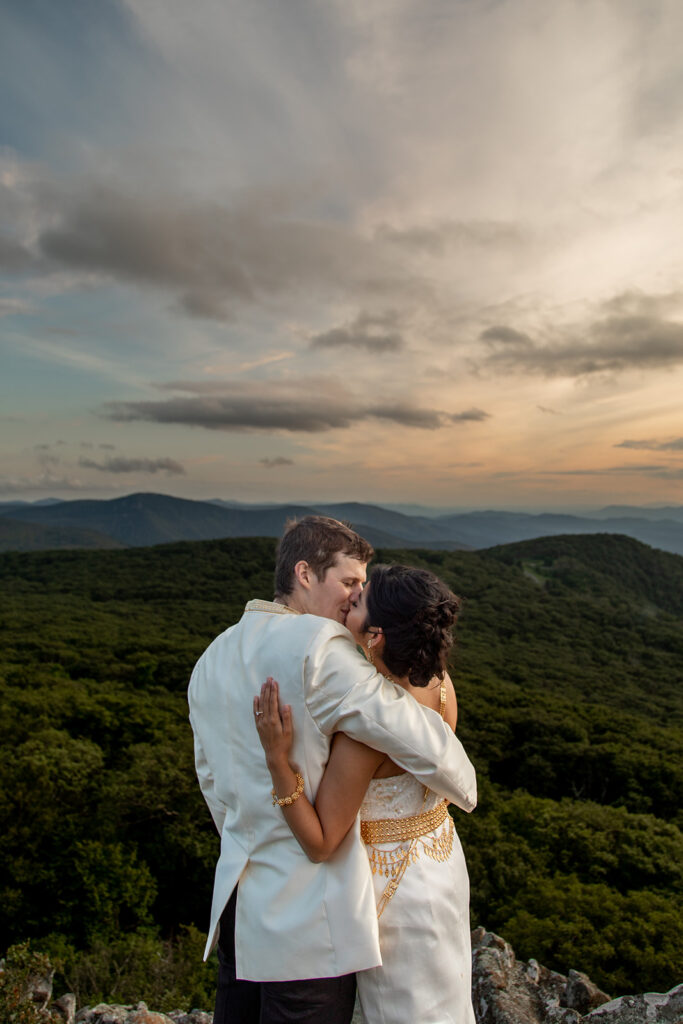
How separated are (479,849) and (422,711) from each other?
1715cm

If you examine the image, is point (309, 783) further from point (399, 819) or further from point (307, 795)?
point (399, 819)

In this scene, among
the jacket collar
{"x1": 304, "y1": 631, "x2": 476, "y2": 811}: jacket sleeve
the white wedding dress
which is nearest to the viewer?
{"x1": 304, "y1": 631, "x2": 476, "y2": 811}: jacket sleeve

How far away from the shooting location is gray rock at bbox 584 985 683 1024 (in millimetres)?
3994

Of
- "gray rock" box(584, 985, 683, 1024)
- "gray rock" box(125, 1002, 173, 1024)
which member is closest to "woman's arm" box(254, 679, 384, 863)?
"gray rock" box(584, 985, 683, 1024)

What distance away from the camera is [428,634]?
237 cm

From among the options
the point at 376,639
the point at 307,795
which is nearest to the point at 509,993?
the point at 307,795

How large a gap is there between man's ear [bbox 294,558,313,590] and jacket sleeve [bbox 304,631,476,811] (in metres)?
0.42

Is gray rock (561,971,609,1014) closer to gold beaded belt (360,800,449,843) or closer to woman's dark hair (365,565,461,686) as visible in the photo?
gold beaded belt (360,800,449,843)

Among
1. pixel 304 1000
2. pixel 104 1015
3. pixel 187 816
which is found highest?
pixel 304 1000

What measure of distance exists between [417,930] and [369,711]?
93cm

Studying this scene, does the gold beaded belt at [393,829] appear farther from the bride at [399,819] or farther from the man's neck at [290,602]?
the man's neck at [290,602]

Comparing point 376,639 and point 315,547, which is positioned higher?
point 315,547

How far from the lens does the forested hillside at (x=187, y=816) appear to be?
12.3 metres

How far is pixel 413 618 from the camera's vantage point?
234 centimetres
